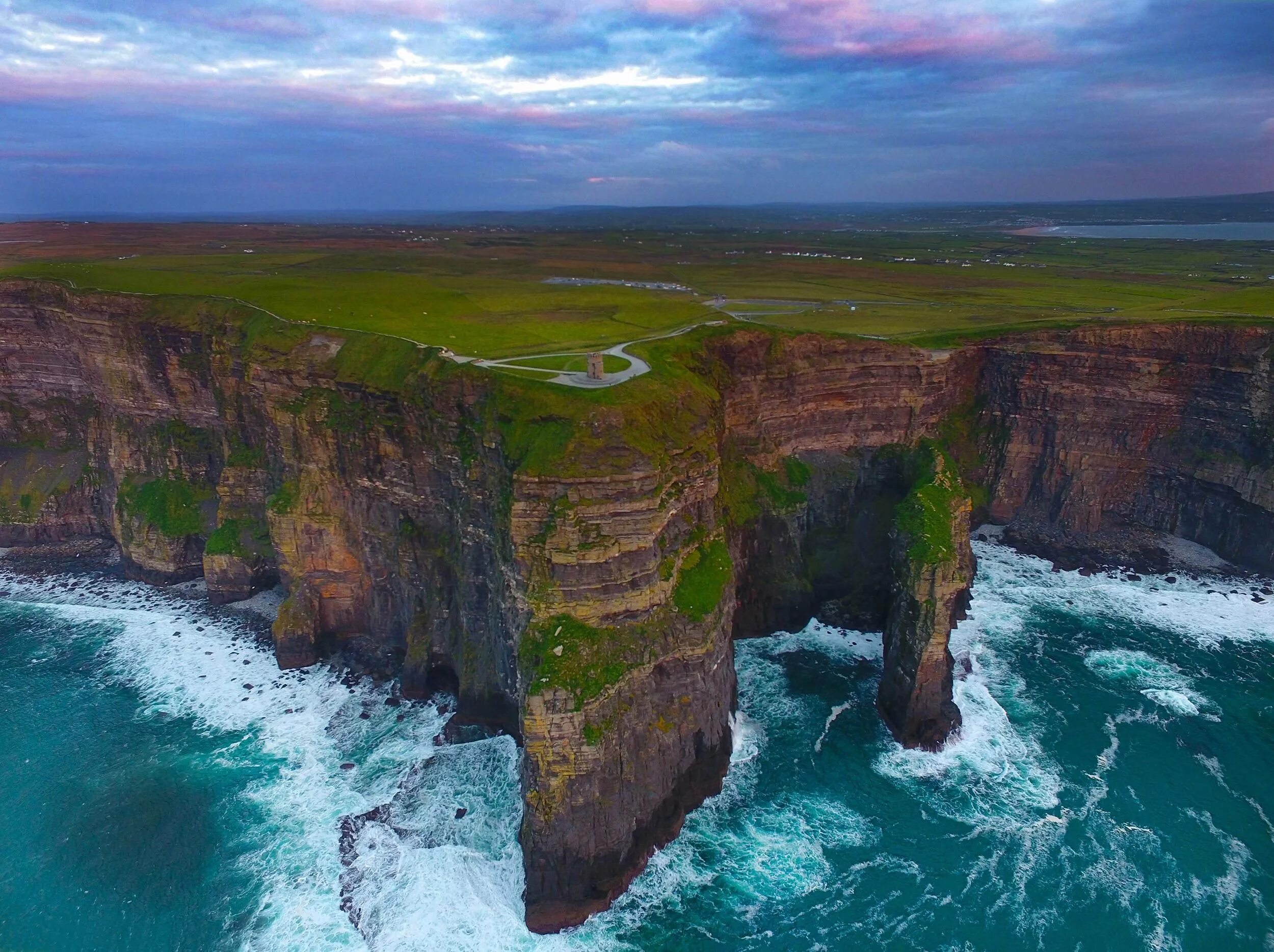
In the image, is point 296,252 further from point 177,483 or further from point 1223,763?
point 1223,763

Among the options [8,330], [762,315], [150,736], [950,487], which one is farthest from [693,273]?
[150,736]

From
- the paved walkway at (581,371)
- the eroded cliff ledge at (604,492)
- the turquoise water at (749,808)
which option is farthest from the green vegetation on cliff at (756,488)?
the paved walkway at (581,371)

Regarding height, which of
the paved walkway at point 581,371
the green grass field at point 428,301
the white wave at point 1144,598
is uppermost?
the green grass field at point 428,301

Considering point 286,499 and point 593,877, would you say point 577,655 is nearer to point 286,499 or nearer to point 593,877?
point 593,877

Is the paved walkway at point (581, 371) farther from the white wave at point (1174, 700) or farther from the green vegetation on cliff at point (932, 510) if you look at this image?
the white wave at point (1174, 700)

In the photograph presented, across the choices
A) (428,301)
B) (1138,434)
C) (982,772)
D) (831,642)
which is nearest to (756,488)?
(831,642)
